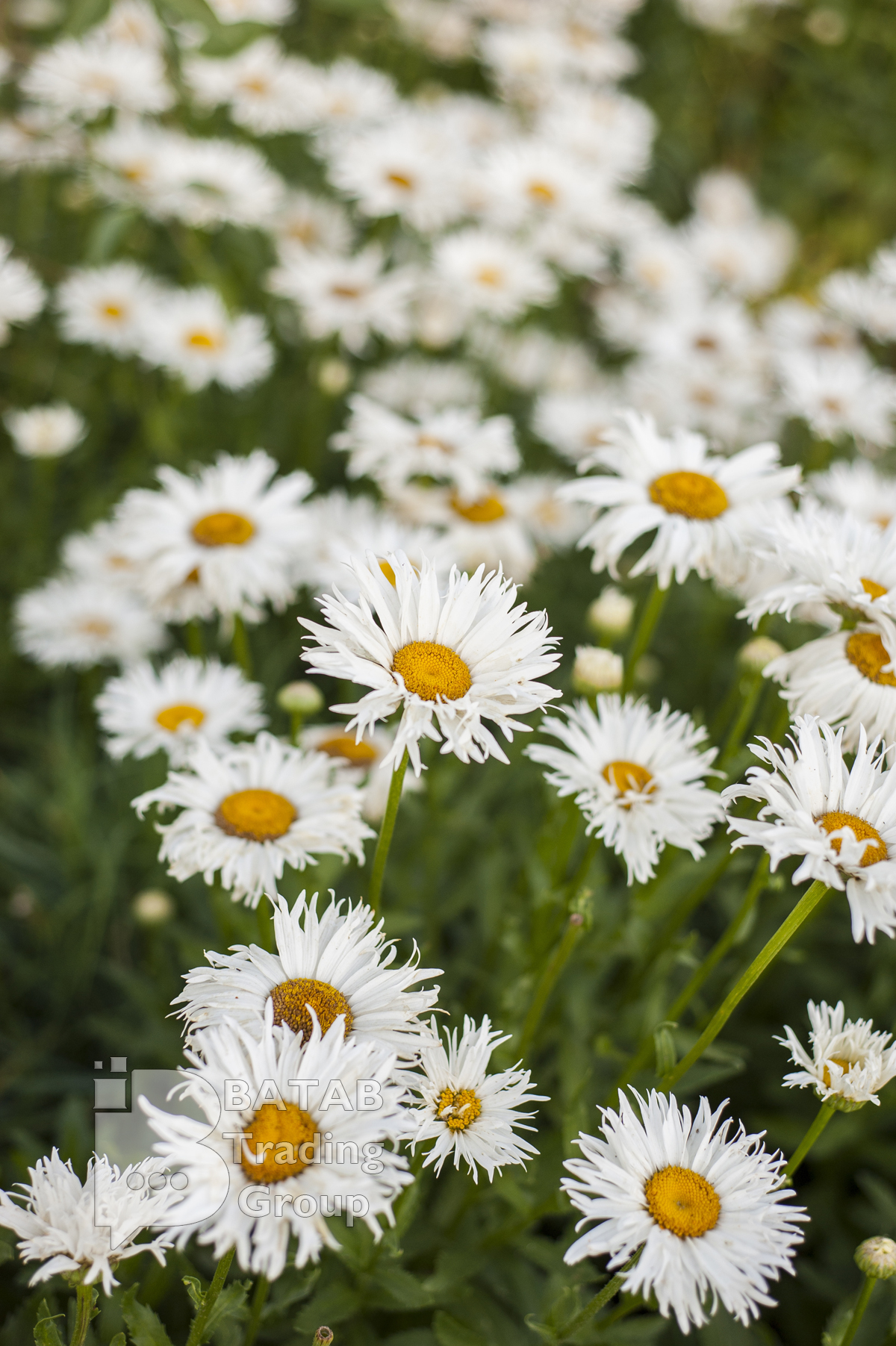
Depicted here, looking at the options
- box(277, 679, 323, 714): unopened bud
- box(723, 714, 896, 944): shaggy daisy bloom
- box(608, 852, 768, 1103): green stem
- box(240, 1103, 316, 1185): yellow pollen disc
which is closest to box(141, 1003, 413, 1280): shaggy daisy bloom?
box(240, 1103, 316, 1185): yellow pollen disc

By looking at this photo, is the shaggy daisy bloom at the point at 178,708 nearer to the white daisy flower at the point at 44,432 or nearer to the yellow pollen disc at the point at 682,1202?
the yellow pollen disc at the point at 682,1202

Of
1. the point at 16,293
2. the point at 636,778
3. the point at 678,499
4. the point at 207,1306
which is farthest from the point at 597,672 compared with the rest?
the point at 16,293

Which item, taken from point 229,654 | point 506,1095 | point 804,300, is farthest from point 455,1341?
point 804,300

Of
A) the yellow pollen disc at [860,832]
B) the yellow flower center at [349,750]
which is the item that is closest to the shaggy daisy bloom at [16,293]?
the yellow flower center at [349,750]

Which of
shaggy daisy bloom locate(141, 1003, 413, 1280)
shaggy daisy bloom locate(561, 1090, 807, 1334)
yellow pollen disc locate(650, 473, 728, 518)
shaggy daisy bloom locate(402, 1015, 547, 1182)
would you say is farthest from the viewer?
yellow pollen disc locate(650, 473, 728, 518)

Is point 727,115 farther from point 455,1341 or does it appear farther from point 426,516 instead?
point 455,1341

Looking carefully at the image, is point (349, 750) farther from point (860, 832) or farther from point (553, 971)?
point (860, 832)

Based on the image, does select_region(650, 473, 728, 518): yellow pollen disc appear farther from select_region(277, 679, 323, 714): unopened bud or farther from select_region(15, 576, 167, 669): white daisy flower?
select_region(15, 576, 167, 669): white daisy flower
